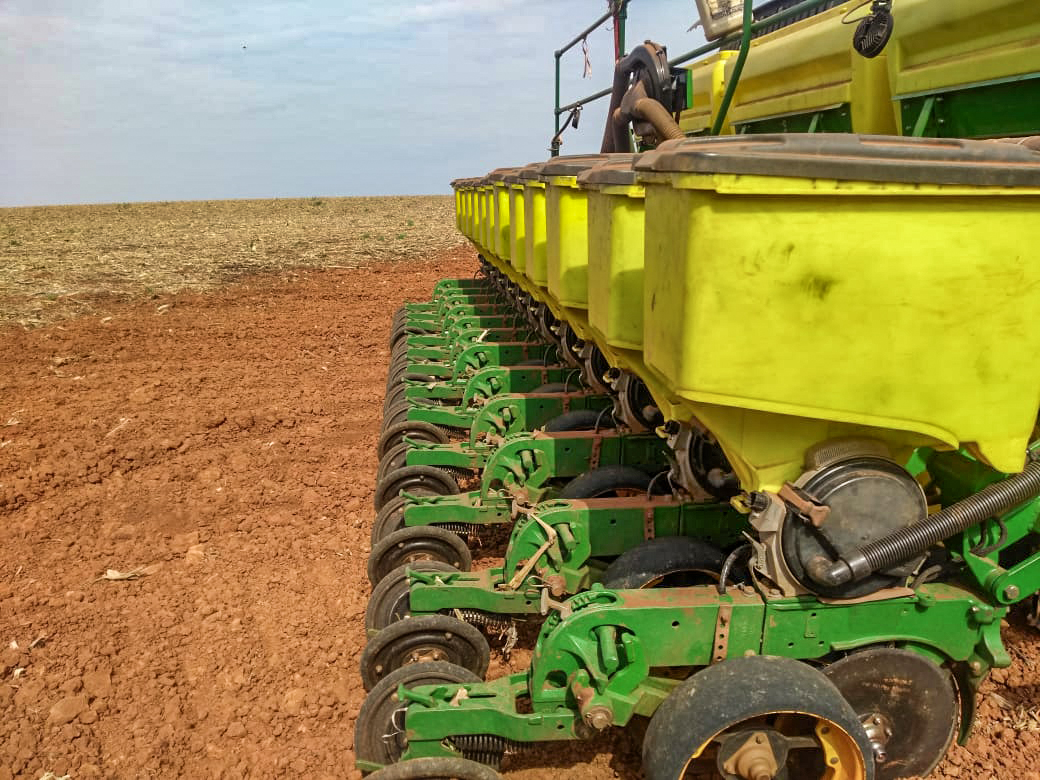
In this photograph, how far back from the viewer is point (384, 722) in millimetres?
2652

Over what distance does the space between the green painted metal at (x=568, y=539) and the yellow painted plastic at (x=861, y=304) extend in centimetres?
99

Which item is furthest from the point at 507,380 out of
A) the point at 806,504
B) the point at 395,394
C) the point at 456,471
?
the point at 806,504

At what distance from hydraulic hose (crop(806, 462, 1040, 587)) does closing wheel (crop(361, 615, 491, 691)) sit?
4.26 feet

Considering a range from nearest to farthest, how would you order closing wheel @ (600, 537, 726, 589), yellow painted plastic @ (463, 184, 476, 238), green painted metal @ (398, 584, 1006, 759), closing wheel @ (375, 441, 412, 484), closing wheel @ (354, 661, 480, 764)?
green painted metal @ (398, 584, 1006, 759), closing wheel @ (354, 661, 480, 764), closing wheel @ (600, 537, 726, 589), closing wheel @ (375, 441, 412, 484), yellow painted plastic @ (463, 184, 476, 238)

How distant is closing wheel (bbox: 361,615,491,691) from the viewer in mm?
2975

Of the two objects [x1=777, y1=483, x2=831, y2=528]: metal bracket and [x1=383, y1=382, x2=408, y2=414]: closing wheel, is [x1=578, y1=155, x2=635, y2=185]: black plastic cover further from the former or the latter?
[x1=383, y1=382, x2=408, y2=414]: closing wheel

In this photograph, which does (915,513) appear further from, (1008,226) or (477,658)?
(477,658)

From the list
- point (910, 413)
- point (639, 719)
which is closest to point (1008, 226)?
point (910, 413)

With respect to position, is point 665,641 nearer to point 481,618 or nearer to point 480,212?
point 481,618

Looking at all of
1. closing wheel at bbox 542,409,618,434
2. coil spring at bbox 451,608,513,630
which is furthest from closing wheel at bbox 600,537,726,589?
closing wheel at bbox 542,409,618,434

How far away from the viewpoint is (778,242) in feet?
6.72

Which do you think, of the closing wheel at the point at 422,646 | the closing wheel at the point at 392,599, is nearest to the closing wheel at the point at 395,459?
the closing wheel at the point at 392,599

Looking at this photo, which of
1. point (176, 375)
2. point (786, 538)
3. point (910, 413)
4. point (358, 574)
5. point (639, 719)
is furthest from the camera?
point (176, 375)

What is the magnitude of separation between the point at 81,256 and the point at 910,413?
65.6ft
